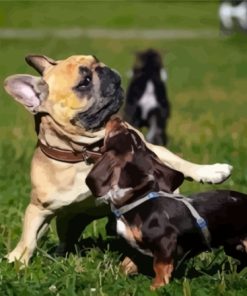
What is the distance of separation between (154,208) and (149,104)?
261 inches

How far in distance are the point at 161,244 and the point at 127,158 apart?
0.48 m

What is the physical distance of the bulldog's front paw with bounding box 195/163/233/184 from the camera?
6332 mm

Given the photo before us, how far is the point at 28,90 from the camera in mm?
6574

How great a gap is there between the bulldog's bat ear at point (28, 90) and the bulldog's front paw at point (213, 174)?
3.16 ft

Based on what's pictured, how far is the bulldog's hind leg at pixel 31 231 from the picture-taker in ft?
21.6

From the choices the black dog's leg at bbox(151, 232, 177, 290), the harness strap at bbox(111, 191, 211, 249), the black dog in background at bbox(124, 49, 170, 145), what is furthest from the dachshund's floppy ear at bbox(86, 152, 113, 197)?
the black dog in background at bbox(124, 49, 170, 145)

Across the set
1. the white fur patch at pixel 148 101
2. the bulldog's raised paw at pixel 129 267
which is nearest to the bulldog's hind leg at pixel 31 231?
the bulldog's raised paw at pixel 129 267

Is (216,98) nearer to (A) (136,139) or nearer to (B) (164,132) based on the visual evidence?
(B) (164,132)

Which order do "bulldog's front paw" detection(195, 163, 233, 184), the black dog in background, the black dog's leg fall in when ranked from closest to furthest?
the black dog's leg
"bulldog's front paw" detection(195, 163, 233, 184)
the black dog in background

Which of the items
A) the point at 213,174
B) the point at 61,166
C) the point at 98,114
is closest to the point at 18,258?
the point at 61,166

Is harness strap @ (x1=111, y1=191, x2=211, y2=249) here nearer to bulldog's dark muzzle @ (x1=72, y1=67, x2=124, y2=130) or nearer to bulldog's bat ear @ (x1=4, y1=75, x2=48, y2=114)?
bulldog's dark muzzle @ (x1=72, y1=67, x2=124, y2=130)

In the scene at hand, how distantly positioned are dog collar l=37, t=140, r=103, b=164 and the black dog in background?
5826 mm

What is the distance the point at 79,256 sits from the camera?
6.82 meters

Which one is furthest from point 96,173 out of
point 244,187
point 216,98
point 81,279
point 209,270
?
point 216,98
